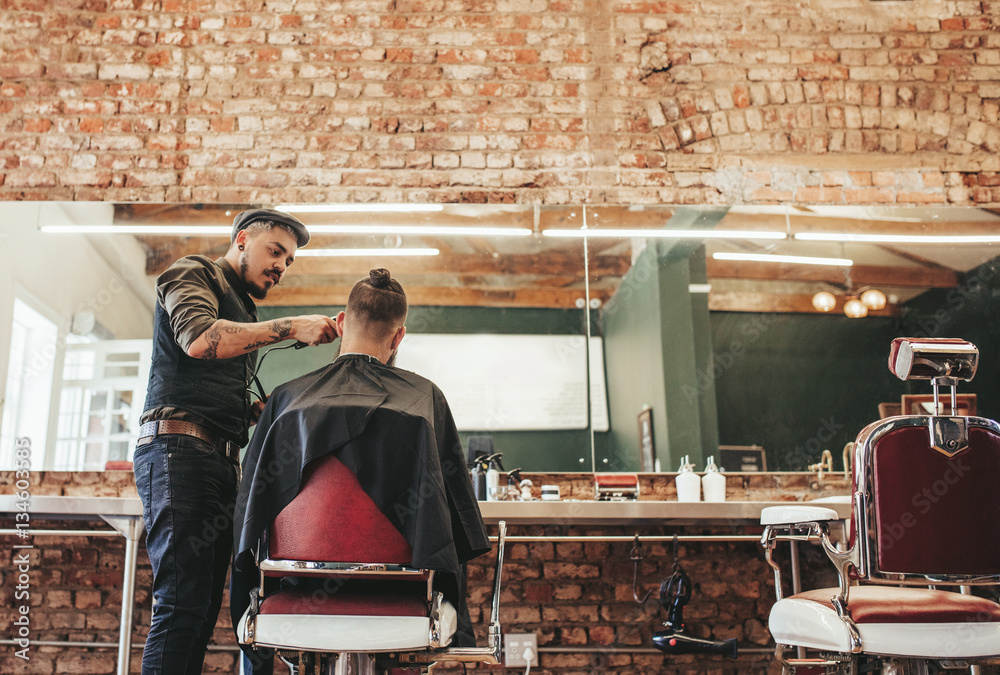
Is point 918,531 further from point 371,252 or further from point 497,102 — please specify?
point 497,102

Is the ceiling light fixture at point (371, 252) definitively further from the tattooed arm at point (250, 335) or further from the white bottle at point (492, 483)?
the tattooed arm at point (250, 335)

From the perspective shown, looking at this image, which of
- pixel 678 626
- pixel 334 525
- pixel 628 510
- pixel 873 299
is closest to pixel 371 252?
pixel 628 510

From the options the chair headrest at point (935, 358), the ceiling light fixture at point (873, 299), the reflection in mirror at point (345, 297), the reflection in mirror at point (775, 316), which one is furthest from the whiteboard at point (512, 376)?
the chair headrest at point (935, 358)

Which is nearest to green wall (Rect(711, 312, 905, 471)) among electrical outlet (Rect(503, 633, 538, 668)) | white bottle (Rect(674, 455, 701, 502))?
white bottle (Rect(674, 455, 701, 502))

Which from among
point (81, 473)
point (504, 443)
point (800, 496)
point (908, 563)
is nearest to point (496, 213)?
point (504, 443)

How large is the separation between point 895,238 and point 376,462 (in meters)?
2.99

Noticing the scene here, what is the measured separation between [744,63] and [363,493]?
3150 mm

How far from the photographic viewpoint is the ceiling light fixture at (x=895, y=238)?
3623mm

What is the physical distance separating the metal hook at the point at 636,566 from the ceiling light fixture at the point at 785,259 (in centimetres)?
134

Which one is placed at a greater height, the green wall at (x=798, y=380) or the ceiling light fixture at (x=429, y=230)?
the ceiling light fixture at (x=429, y=230)

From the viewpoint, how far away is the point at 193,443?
79.7 inches

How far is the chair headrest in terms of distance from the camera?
1.88 meters

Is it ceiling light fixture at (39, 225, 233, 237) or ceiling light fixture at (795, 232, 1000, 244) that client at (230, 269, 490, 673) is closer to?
ceiling light fixture at (39, 225, 233, 237)

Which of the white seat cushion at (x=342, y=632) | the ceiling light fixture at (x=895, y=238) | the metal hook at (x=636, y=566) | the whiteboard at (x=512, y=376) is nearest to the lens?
the white seat cushion at (x=342, y=632)
